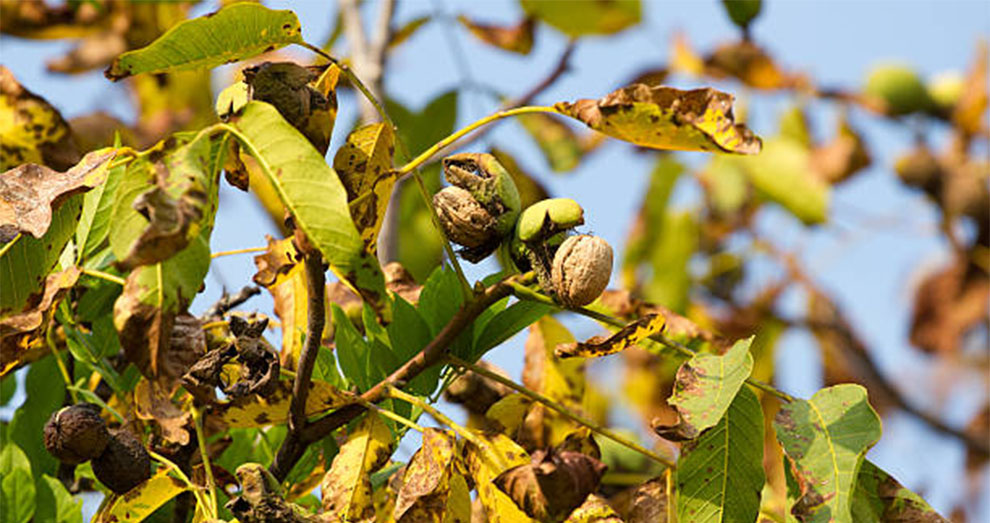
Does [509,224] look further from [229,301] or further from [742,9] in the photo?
[742,9]

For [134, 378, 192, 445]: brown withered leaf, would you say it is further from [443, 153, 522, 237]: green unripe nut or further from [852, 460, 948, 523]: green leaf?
[852, 460, 948, 523]: green leaf

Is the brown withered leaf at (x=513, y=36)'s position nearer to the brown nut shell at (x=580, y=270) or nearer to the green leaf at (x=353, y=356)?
the green leaf at (x=353, y=356)

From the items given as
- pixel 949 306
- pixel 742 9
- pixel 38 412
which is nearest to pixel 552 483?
pixel 38 412

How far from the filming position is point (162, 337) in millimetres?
728

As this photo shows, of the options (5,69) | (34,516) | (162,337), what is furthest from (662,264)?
(162,337)

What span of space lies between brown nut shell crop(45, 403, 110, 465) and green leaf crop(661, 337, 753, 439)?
17.8 inches

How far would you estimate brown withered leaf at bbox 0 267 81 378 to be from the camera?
0.83m

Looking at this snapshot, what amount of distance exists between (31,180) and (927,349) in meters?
5.51

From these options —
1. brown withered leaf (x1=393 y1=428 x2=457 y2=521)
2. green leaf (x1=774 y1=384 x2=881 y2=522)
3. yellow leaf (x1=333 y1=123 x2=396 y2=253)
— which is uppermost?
yellow leaf (x1=333 y1=123 x2=396 y2=253)

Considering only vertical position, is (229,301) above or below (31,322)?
below

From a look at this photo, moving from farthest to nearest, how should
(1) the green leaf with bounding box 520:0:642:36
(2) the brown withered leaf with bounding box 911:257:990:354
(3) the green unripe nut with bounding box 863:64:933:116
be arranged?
(3) the green unripe nut with bounding box 863:64:933:116, (2) the brown withered leaf with bounding box 911:257:990:354, (1) the green leaf with bounding box 520:0:642:36

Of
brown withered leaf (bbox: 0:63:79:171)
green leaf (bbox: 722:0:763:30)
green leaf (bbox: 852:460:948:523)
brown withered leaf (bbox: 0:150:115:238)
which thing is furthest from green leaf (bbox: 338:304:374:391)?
green leaf (bbox: 722:0:763:30)

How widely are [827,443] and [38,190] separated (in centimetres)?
62

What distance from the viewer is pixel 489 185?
3.16ft
